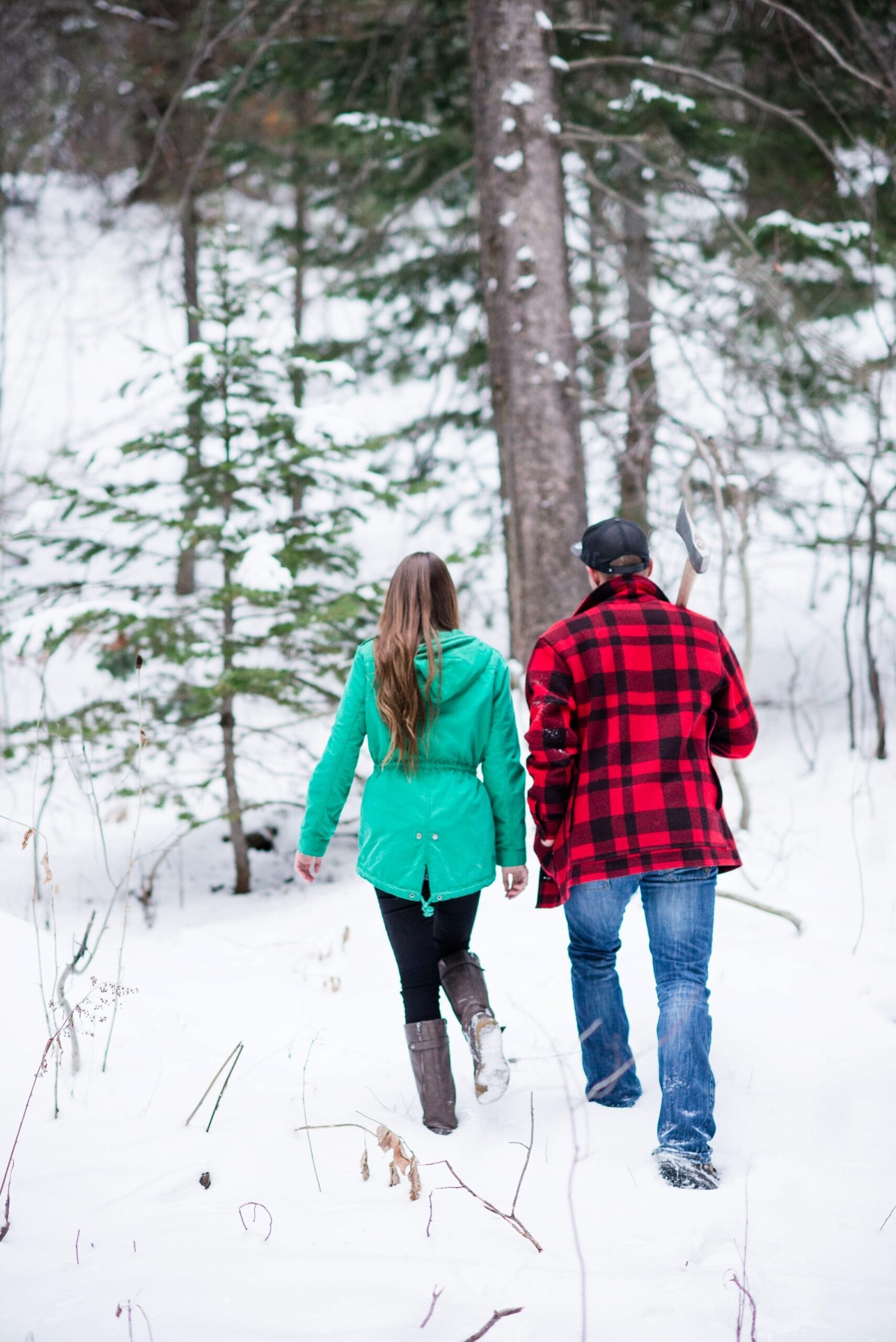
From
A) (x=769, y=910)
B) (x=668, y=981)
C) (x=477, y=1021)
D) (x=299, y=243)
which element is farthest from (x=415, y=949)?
(x=299, y=243)

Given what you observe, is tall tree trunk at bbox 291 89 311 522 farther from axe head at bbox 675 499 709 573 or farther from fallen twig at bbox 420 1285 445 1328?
fallen twig at bbox 420 1285 445 1328

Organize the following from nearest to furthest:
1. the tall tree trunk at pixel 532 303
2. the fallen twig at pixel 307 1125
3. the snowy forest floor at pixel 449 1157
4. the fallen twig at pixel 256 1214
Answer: the snowy forest floor at pixel 449 1157
the fallen twig at pixel 256 1214
the fallen twig at pixel 307 1125
the tall tree trunk at pixel 532 303

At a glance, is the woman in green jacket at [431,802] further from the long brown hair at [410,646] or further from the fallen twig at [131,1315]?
the fallen twig at [131,1315]

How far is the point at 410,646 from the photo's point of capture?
2912 millimetres

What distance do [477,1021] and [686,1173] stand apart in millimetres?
719

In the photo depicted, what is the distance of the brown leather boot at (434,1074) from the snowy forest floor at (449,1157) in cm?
6

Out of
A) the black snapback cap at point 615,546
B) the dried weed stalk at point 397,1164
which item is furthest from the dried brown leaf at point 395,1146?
the black snapback cap at point 615,546

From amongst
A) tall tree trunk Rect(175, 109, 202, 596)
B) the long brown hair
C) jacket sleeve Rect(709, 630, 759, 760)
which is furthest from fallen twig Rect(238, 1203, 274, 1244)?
tall tree trunk Rect(175, 109, 202, 596)

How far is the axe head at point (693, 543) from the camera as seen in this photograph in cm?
293

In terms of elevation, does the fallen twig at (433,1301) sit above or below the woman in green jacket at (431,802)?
below

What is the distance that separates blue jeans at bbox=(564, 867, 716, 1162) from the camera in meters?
2.62

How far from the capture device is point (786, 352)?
7.86 metres

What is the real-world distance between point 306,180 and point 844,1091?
9.18 metres

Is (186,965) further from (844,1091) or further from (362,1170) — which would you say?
(844,1091)
